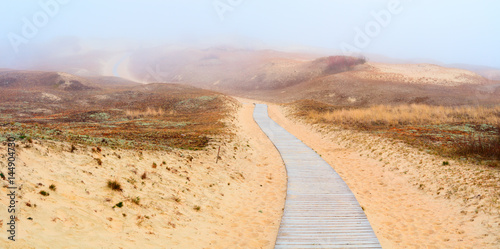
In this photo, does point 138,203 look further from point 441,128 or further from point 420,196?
point 441,128

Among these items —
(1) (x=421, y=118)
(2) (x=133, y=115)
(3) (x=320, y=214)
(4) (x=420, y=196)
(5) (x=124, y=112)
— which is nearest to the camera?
(3) (x=320, y=214)

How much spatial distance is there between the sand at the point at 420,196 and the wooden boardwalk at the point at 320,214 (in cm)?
56

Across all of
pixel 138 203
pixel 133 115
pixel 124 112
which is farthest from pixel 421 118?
pixel 124 112

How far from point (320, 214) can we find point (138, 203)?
495 centimetres

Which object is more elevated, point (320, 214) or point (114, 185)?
point (114, 185)

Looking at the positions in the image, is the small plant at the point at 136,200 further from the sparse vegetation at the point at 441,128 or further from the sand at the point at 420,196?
the sparse vegetation at the point at 441,128

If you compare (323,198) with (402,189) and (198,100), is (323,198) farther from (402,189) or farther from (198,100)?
(198,100)

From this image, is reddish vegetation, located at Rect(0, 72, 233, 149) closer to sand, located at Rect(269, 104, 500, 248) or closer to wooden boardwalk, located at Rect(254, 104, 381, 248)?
wooden boardwalk, located at Rect(254, 104, 381, 248)

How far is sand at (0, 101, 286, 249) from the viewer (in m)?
4.97

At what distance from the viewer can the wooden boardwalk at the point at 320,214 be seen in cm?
618

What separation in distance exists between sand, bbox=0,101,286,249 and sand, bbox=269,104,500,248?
10.5 ft

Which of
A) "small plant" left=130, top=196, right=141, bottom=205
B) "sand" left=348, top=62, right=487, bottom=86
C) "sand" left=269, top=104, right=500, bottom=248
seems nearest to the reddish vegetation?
"small plant" left=130, top=196, right=141, bottom=205

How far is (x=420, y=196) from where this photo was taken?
9352 millimetres

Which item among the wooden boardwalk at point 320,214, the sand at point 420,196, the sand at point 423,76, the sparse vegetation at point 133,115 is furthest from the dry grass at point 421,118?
the sand at point 423,76
